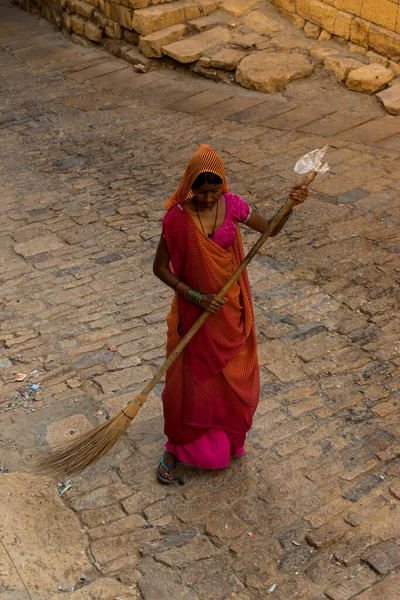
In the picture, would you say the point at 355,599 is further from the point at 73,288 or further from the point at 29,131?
the point at 29,131

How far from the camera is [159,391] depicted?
550cm

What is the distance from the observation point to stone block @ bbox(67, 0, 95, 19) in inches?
477

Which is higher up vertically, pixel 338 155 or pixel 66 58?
pixel 338 155

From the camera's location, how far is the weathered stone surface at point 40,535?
4129 mm

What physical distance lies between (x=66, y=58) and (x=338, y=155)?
4971 mm

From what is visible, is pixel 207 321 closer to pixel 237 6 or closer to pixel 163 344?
pixel 163 344

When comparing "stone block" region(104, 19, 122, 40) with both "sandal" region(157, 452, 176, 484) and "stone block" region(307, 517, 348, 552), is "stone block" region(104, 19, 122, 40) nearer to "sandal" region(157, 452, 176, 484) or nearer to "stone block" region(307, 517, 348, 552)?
"sandal" region(157, 452, 176, 484)

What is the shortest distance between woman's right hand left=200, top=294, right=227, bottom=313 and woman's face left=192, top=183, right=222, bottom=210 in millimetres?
432

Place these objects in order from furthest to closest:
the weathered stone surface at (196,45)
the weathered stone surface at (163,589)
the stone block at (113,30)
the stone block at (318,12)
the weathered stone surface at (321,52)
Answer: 1. the stone block at (113,30)
2. the weathered stone surface at (196,45)
3. the stone block at (318,12)
4. the weathered stone surface at (321,52)
5. the weathered stone surface at (163,589)

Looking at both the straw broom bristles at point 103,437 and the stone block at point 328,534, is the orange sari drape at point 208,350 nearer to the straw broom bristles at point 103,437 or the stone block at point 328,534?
the straw broom bristles at point 103,437

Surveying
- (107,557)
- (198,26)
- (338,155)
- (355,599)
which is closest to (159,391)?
(107,557)

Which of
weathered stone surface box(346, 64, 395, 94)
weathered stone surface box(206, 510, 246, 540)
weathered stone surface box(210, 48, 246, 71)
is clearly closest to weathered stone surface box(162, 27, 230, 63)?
weathered stone surface box(210, 48, 246, 71)

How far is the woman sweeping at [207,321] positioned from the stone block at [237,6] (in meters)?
7.11

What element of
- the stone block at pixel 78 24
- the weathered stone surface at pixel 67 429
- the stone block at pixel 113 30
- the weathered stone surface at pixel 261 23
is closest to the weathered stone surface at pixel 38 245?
the weathered stone surface at pixel 67 429
